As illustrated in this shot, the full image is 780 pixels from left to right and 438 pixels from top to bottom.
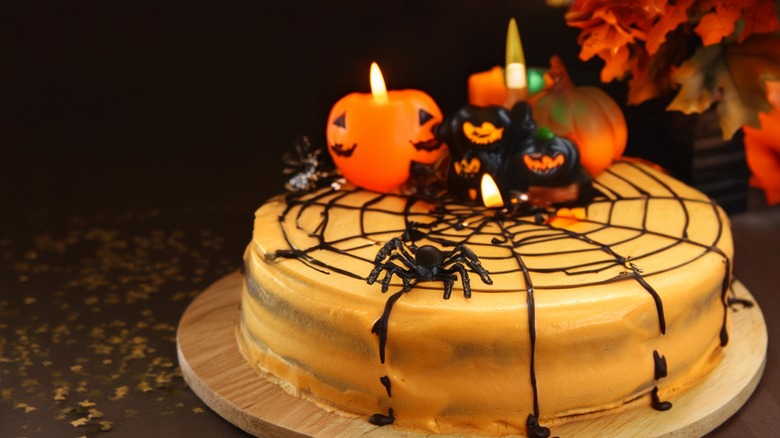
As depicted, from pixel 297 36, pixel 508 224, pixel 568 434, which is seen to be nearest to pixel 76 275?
pixel 297 36

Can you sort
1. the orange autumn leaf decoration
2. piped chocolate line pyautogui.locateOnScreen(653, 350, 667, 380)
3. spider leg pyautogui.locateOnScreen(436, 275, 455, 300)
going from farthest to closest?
the orange autumn leaf decoration
piped chocolate line pyautogui.locateOnScreen(653, 350, 667, 380)
spider leg pyautogui.locateOnScreen(436, 275, 455, 300)

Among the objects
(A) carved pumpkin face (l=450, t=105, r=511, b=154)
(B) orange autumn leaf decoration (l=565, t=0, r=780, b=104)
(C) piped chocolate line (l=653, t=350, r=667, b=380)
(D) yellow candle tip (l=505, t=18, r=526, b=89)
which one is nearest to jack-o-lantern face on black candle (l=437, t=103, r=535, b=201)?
(A) carved pumpkin face (l=450, t=105, r=511, b=154)

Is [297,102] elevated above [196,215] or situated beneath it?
elevated above

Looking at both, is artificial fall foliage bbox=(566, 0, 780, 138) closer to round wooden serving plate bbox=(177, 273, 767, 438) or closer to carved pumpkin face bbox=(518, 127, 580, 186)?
carved pumpkin face bbox=(518, 127, 580, 186)

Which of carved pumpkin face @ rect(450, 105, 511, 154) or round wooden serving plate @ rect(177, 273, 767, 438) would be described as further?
carved pumpkin face @ rect(450, 105, 511, 154)

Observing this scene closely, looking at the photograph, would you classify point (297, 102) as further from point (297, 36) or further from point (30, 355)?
point (30, 355)

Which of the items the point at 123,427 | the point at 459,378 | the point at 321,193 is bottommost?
the point at 123,427

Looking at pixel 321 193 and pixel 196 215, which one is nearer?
pixel 321 193

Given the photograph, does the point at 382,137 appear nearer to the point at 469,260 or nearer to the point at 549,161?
the point at 549,161
